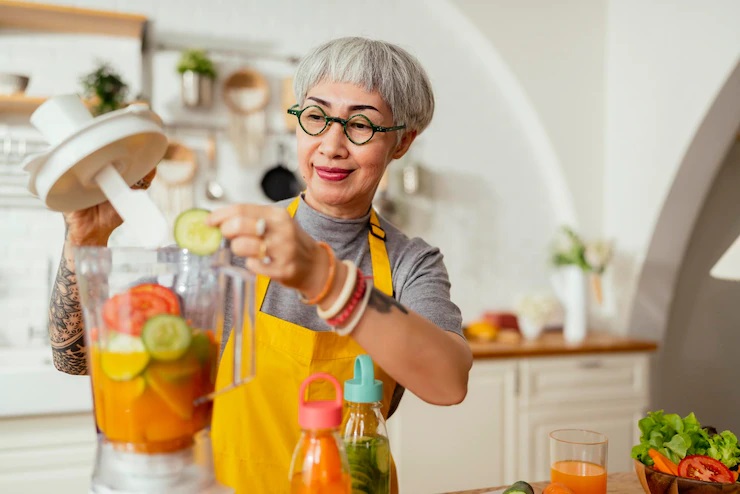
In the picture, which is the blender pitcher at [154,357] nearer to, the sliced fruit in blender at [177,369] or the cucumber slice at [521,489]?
the sliced fruit in blender at [177,369]

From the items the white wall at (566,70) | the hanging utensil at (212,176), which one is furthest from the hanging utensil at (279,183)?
the white wall at (566,70)

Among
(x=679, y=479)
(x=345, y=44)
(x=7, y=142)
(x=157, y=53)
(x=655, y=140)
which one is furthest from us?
(x=655, y=140)

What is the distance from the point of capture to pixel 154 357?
681 millimetres

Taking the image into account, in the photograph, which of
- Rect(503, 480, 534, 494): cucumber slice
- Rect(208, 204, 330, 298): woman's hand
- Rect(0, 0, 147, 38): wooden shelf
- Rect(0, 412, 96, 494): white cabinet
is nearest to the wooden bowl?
Rect(503, 480, 534, 494): cucumber slice

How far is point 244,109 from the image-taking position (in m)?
2.99

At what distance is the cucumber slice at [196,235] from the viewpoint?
2.37ft

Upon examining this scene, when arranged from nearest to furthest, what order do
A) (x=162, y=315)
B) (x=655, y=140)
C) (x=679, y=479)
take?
(x=162, y=315), (x=679, y=479), (x=655, y=140)

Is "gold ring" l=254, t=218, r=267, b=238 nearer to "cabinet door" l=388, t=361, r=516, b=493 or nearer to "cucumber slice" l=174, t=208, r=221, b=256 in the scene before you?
"cucumber slice" l=174, t=208, r=221, b=256

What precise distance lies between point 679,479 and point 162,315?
72cm

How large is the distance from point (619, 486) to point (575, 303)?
2.02 metres

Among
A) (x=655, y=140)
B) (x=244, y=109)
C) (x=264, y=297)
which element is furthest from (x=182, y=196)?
(x=655, y=140)

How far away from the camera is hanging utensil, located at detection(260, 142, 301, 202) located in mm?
2998

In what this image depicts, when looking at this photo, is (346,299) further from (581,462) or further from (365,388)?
(581,462)

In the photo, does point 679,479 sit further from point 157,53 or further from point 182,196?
point 157,53
